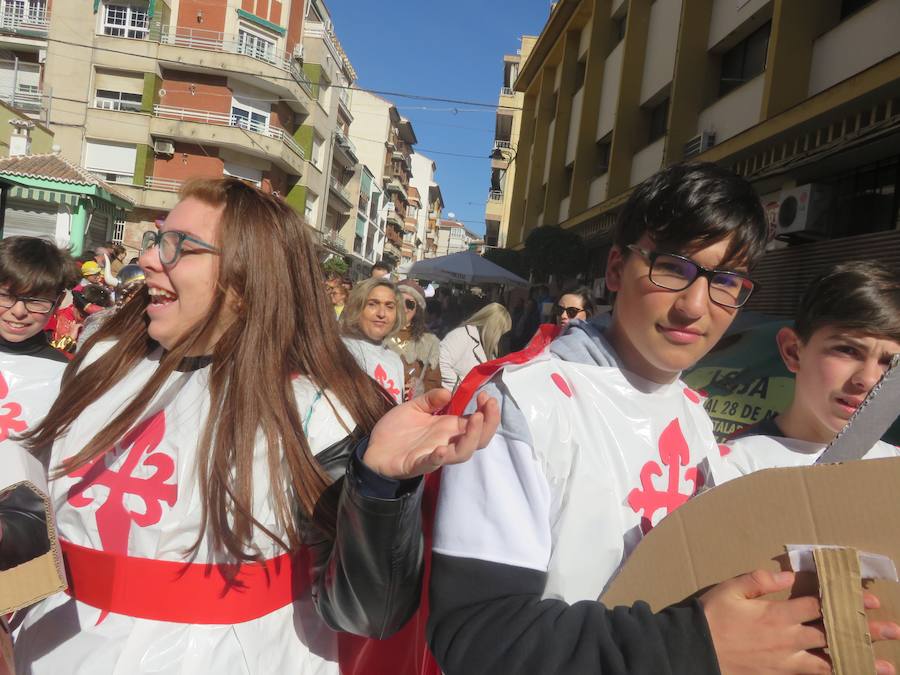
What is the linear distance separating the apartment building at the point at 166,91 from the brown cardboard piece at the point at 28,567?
1244 inches

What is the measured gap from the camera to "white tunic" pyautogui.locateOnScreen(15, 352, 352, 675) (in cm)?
146

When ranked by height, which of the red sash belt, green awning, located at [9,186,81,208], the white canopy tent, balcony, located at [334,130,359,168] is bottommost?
the red sash belt

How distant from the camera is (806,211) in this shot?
316 inches

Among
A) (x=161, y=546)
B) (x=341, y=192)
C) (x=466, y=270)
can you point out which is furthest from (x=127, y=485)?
(x=341, y=192)

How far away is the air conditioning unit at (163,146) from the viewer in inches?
1321

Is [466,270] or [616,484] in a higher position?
[466,270]

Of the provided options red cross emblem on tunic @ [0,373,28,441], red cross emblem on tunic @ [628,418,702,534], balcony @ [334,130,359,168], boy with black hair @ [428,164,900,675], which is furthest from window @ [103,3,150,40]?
red cross emblem on tunic @ [628,418,702,534]

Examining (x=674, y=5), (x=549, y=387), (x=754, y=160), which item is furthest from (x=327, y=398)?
(x=674, y=5)

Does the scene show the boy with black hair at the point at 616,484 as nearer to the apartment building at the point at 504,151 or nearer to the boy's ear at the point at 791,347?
the boy's ear at the point at 791,347

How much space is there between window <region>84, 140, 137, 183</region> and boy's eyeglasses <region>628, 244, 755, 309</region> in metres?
35.9

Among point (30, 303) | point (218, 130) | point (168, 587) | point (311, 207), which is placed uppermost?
point (218, 130)

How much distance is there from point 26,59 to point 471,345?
116 ft

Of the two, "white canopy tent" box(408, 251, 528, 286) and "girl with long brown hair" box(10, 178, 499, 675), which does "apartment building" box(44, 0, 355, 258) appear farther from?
"girl with long brown hair" box(10, 178, 499, 675)

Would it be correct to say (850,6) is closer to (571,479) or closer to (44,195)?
(571,479)
